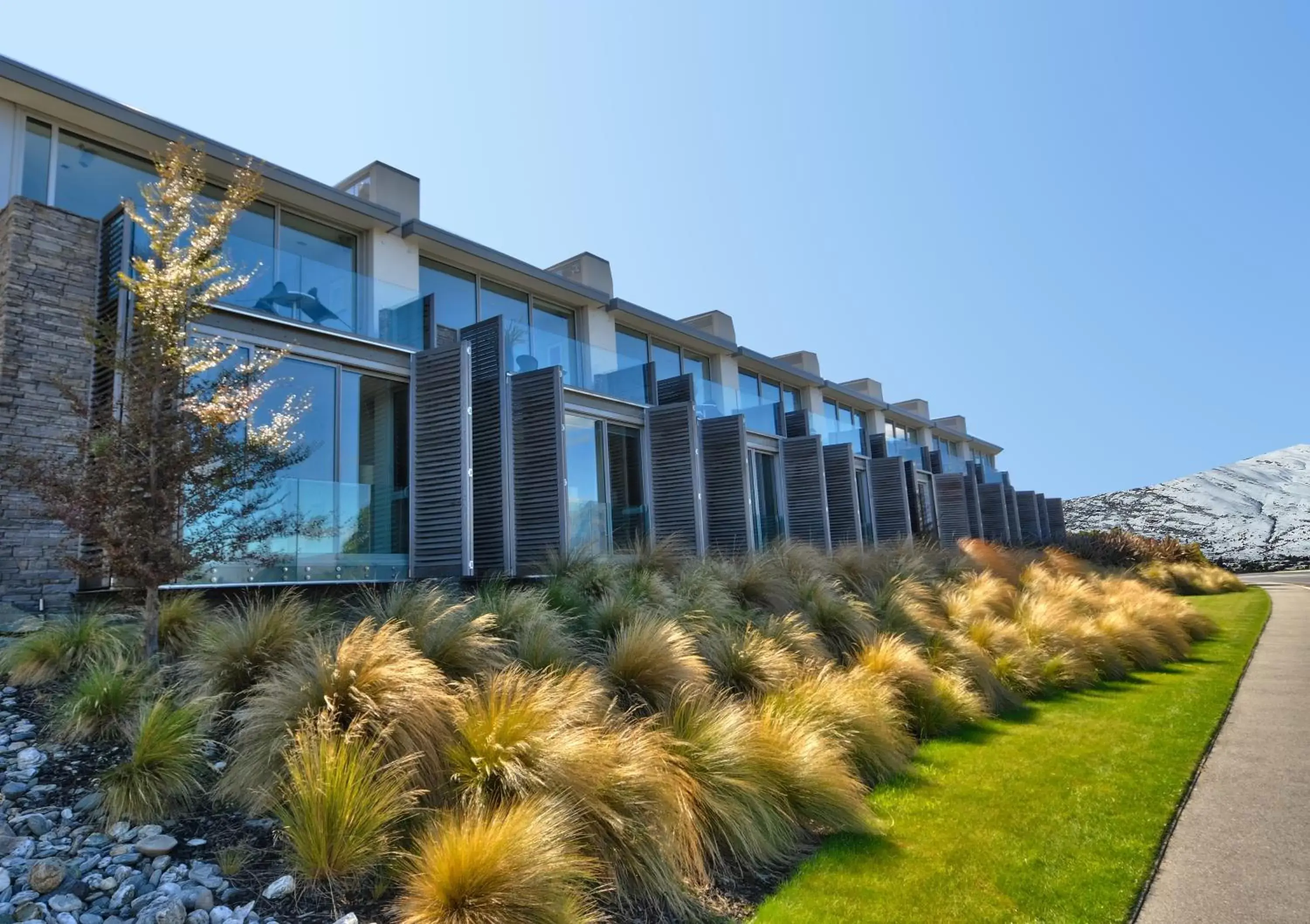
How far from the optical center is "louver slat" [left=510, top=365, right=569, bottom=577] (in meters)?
11.5

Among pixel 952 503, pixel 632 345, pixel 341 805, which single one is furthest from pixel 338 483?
pixel 952 503

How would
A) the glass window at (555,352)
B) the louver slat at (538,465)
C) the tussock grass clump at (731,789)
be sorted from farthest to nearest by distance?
1. the glass window at (555,352)
2. the louver slat at (538,465)
3. the tussock grass clump at (731,789)

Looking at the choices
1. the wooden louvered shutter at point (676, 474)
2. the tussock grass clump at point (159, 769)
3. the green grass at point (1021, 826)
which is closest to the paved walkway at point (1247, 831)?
the green grass at point (1021, 826)

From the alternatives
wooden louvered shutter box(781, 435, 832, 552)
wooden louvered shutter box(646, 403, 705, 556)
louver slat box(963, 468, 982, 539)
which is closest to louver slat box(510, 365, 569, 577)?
wooden louvered shutter box(646, 403, 705, 556)

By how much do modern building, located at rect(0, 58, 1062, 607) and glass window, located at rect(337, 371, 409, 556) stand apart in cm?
3

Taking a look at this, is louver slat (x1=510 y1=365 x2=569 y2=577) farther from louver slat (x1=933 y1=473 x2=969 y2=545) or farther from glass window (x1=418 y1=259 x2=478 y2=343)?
louver slat (x1=933 y1=473 x2=969 y2=545)

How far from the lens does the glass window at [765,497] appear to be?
17.6 metres

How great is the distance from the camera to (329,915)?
315 centimetres

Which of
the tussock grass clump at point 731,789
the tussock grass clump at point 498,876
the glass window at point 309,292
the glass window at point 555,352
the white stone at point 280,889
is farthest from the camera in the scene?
the glass window at point 555,352

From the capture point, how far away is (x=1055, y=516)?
37844 mm

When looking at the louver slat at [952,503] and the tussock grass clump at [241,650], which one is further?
the louver slat at [952,503]

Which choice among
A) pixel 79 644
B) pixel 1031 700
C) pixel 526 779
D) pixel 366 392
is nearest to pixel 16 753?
pixel 79 644

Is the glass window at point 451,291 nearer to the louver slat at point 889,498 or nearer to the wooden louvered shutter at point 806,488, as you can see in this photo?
the wooden louvered shutter at point 806,488

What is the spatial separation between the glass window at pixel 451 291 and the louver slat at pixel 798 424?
931cm
